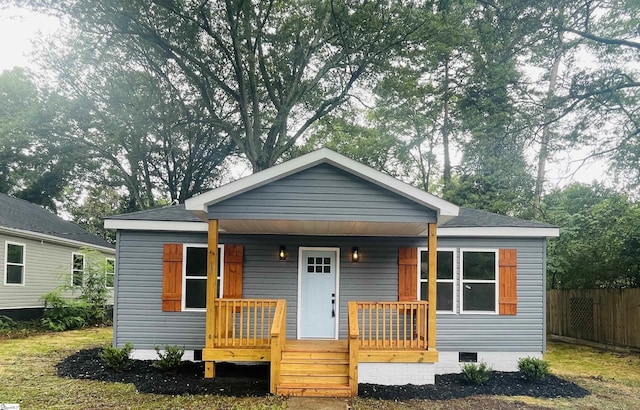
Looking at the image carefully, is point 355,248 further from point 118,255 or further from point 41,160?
point 41,160

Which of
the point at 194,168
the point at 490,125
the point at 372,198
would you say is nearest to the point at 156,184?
the point at 194,168

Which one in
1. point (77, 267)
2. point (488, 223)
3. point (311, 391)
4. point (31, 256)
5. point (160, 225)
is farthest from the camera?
point (77, 267)

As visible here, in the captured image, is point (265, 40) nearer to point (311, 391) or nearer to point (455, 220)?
point (455, 220)

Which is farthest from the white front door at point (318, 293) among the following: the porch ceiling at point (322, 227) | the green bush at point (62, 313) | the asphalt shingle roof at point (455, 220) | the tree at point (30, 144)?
the tree at point (30, 144)

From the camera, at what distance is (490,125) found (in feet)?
39.7

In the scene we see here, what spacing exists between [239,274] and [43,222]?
36.3ft

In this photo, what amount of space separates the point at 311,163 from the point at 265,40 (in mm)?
11800

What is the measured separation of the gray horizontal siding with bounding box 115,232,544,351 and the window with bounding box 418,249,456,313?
0.59ft

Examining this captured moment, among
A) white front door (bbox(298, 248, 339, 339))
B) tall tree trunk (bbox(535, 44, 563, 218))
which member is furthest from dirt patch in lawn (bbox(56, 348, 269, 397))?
tall tree trunk (bbox(535, 44, 563, 218))

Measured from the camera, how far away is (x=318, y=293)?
9.34 meters

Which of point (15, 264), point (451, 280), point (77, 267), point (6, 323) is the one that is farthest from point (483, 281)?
point (77, 267)

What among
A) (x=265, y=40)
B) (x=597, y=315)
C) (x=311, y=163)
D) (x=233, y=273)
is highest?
(x=265, y=40)

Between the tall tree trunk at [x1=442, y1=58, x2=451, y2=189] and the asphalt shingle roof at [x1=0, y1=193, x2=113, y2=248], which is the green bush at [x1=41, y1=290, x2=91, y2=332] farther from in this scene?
the tall tree trunk at [x1=442, y1=58, x2=451, y2=189]

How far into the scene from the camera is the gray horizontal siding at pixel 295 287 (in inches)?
356
